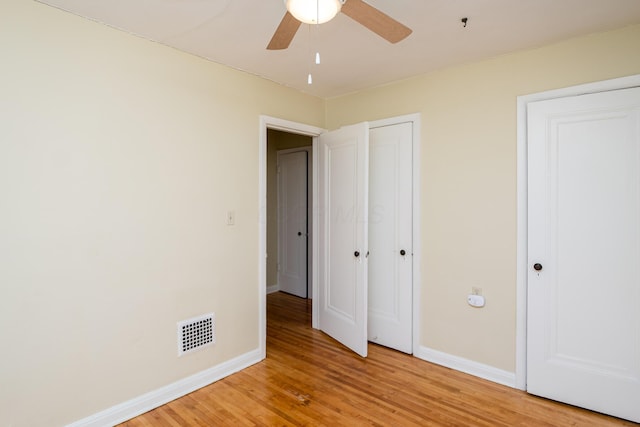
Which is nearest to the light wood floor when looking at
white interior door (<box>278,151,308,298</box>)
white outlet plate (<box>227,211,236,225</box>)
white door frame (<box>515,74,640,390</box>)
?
white door frame (<box>515,74,640,390</box>)

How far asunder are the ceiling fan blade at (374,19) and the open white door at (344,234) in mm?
1360

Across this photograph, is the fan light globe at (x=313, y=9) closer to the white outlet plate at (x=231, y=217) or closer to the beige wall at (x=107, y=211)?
the beige wall at (x=107, y=211)

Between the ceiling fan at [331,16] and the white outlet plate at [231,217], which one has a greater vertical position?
the ceiling fan at [331,16]

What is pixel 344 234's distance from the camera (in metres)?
3.38

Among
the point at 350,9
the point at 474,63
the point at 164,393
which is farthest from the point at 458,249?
the point at 164,393

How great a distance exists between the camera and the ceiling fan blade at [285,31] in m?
1.57

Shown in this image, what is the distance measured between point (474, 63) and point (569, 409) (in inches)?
103

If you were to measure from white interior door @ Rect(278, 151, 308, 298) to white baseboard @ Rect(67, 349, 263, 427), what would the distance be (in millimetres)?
2115

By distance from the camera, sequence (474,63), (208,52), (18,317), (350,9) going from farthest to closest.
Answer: (474,63) → (208,52) → (18,317) → (350,9)

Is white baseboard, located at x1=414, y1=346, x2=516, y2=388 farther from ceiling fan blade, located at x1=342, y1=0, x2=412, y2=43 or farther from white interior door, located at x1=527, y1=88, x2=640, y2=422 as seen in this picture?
ceiling fan blade, located at x1=342, y1=0, x2=412, y2=43

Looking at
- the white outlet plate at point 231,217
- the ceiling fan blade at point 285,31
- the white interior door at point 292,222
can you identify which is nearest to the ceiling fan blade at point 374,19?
the ceiling fan blade at point 285,31

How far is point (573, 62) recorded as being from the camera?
2363mm

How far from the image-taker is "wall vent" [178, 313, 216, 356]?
100 inches

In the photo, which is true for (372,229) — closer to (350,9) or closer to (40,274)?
(350,9)
